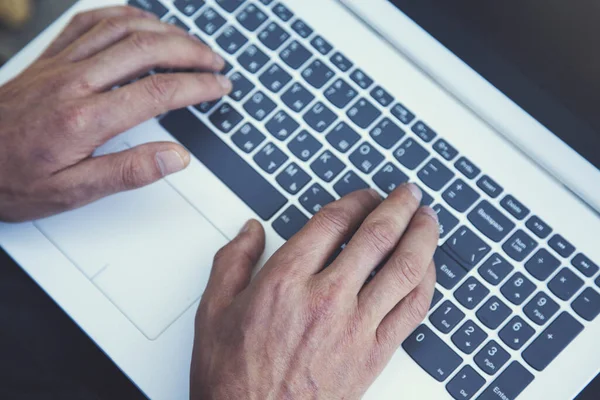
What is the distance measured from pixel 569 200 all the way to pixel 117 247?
1.60ft

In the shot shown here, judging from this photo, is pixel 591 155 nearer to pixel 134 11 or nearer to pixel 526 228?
pixel 526 228

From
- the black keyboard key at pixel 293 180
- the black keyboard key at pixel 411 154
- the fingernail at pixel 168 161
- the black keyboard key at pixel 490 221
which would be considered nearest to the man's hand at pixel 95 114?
the fingernail at pixel 168 161

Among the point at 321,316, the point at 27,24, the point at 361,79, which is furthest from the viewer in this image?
the point at 27,24

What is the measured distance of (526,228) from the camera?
2.00ft

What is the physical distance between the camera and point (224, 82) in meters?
0.66

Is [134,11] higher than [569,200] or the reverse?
the reverse

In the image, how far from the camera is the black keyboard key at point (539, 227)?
2.00 ft

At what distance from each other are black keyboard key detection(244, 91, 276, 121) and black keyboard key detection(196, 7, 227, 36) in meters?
0.10

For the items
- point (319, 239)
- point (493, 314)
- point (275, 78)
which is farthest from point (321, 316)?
point (275, 78)

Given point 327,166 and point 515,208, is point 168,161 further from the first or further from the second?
point 515,208

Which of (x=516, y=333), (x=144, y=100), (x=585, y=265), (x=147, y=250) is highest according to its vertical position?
(x=585, y=265)

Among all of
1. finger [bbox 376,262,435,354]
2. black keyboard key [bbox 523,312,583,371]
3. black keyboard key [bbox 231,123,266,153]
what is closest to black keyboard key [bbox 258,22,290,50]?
black keyboard key [bbox 231,123,266,153]

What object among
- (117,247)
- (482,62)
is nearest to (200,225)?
(117,247)

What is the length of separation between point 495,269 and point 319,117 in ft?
0.81
